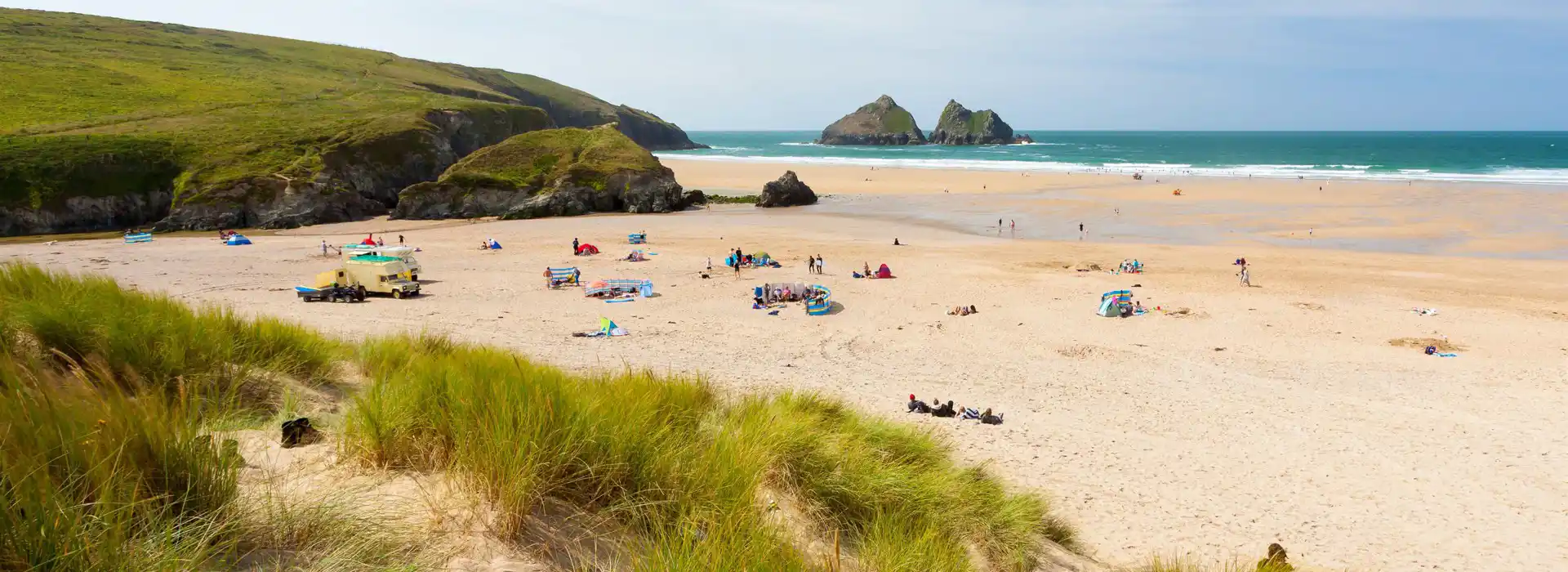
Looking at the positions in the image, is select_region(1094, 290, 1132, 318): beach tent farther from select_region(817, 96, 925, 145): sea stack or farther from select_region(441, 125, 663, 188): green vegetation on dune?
select_region(817, 96, 925, 145): sea stack

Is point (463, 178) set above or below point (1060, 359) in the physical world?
above

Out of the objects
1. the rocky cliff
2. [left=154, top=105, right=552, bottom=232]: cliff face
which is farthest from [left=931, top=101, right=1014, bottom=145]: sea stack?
[left=154, top=105, right=552, bottom=232]: cliff face

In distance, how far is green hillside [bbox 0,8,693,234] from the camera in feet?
134

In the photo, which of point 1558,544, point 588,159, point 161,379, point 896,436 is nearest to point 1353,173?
point 588,159

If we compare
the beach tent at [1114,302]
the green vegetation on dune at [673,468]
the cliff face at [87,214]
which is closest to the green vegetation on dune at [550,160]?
the cliff face at [87,214]

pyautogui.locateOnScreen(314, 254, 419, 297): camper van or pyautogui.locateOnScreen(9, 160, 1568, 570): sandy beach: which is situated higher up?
pyautogui.locateOnScreen(314, 254, 419, 297): camper van

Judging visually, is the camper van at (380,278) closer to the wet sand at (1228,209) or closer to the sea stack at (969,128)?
the wet sand at (1228,209)

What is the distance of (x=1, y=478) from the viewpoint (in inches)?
93.1

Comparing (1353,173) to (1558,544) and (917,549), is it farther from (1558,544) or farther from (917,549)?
(917,549)

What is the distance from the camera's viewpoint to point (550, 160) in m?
50.9

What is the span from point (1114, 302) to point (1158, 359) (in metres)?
4.42

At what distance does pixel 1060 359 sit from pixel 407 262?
18.0 meters

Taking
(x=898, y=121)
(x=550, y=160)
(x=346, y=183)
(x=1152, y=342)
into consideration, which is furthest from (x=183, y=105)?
(x=898, y=121)

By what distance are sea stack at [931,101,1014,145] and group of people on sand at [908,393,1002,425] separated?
536 ft
